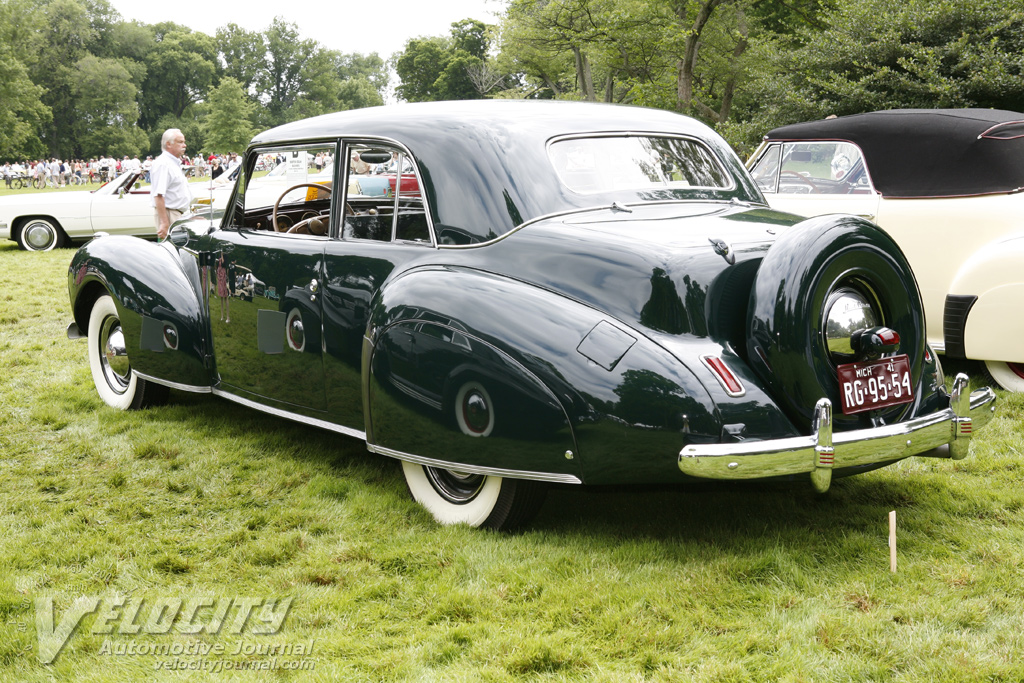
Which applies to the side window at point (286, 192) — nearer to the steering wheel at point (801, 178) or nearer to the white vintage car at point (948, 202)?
the white vintage car at point (948, 202)

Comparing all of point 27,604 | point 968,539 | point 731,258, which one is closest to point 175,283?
point 27,604

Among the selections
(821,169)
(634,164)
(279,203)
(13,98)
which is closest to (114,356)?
(279,203)

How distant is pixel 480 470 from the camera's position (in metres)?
3.38

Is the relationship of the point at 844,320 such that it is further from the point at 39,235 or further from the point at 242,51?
the point at 242,51

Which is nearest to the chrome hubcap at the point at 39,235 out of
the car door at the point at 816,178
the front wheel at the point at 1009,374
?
the car door at the point at 816,178

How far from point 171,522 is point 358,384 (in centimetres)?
103

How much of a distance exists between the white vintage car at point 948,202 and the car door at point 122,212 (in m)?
10.9

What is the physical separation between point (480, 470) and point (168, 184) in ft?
22.2

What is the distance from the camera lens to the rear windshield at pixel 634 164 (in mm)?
3926

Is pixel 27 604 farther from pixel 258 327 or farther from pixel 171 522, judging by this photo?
pixel 258 327

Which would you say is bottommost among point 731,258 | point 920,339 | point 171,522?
point 171,522

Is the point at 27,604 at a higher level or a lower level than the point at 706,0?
lower

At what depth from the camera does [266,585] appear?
130 inches

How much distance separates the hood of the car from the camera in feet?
10.6
